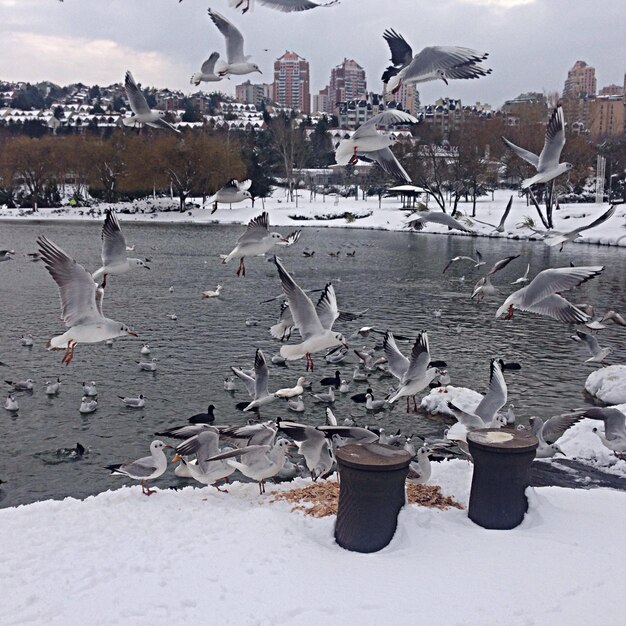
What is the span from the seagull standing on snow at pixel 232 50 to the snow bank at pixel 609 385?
941 centimetres

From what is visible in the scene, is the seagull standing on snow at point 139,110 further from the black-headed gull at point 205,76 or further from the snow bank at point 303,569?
the snow bank at point 303,569

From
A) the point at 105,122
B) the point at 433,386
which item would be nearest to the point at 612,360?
the point at 433,386

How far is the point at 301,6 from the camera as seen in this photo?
6914 millimetres

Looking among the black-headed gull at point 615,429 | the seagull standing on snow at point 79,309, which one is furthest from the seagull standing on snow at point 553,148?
the seagull standing on snow at point 79,309

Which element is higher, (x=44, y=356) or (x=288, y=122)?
(x=288, y=122)

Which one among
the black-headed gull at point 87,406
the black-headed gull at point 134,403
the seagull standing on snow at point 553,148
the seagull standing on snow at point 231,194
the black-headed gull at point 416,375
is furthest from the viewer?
the black-headed gull at point 134,403

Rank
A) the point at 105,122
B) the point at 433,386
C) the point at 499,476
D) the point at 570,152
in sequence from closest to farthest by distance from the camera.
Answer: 1. the point at 499,476
2. the point at 433,386
3. the point at 570,152
4. the point at 105,122

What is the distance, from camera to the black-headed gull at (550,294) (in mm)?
10266

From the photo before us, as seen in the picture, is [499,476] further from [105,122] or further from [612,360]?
[105,122]

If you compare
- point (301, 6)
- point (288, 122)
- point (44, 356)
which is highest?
point (288, 122)

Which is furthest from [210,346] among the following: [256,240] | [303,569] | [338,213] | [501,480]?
[338,213]

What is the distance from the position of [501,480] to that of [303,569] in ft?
6.98

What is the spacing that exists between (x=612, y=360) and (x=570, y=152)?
4359cm

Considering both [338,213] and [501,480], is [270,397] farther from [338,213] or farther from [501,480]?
[338,213]
